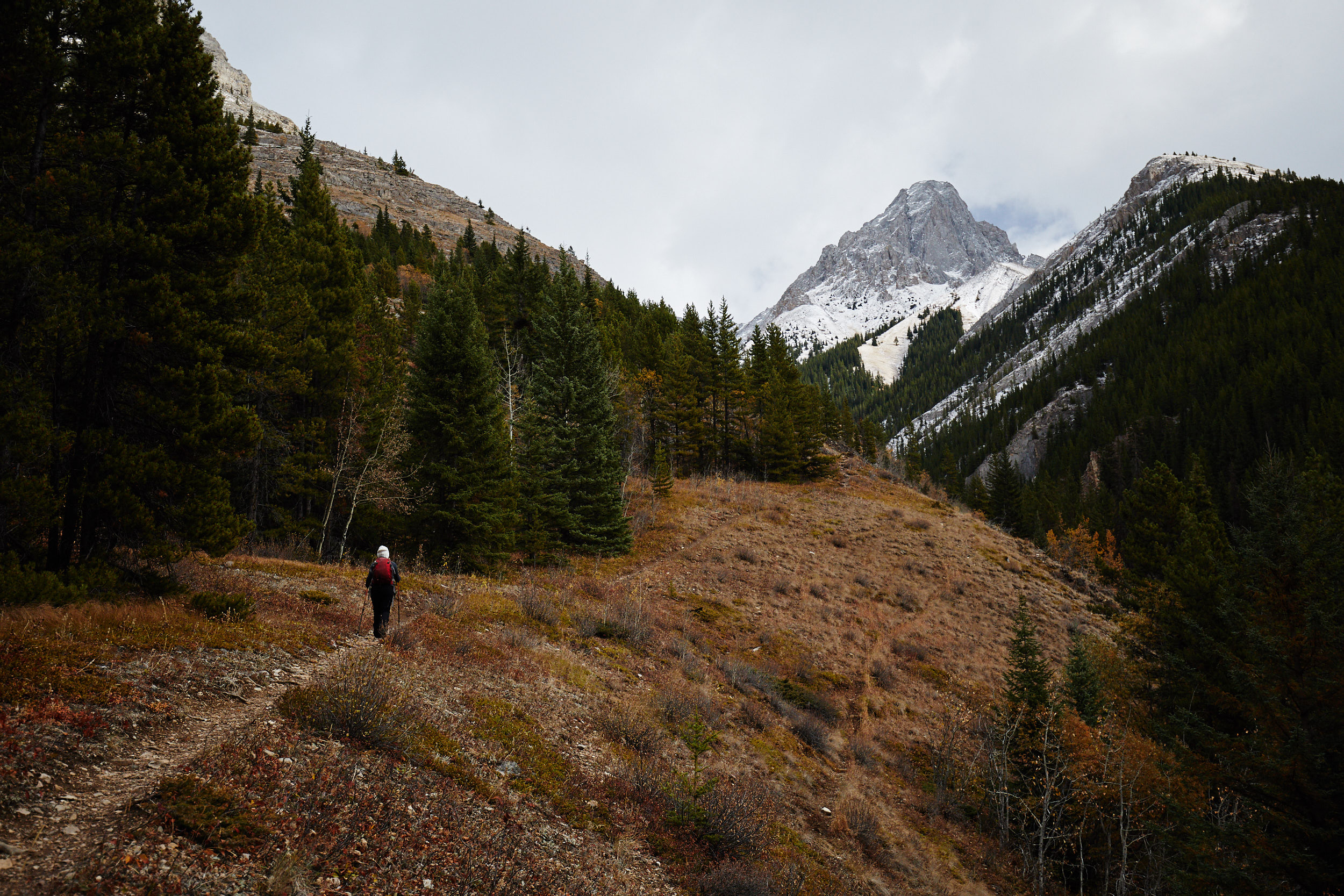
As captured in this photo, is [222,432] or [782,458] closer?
[222,432]

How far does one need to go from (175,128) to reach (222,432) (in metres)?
5.32

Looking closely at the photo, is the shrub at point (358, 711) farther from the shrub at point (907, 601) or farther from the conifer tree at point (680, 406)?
the conifer tree at point (680, 406)

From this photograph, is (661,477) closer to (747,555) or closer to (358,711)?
(747,555)

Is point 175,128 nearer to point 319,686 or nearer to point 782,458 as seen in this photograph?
point 319,686

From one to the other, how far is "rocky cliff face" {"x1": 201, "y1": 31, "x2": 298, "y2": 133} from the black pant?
503ft

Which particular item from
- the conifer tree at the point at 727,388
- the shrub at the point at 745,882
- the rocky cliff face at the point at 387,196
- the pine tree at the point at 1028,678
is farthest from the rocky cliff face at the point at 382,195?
the shrub at the point at 745,882

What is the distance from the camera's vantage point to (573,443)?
83.2 ft

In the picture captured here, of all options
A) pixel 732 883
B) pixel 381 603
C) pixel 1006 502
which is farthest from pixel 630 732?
pixel 1006 502

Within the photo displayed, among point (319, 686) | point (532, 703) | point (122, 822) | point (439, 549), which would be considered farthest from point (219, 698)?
point (439, 549)

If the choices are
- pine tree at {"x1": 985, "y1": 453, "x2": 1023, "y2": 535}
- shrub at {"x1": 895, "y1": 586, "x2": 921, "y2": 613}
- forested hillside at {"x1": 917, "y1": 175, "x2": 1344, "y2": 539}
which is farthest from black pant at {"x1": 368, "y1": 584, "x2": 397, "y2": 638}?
pine tree at {"x1": 985, "y1": 453, "x2": 1023, "y2": 535}

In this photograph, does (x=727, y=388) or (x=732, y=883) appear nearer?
(x=732, y=883)

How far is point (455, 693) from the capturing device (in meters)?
9.45

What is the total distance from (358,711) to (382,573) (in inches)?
170

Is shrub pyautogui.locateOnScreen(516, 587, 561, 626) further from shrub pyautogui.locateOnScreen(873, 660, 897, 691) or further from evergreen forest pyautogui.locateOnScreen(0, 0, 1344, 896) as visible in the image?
shrub pyautogui.locateOnScreen(873, 660, 897, 691)
